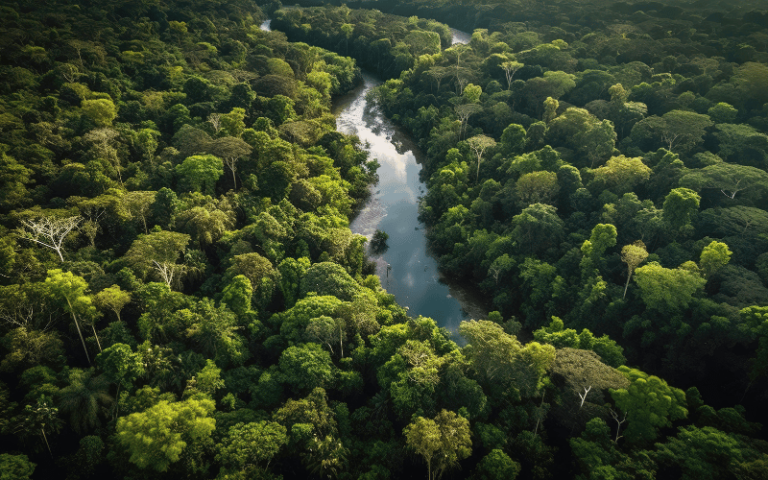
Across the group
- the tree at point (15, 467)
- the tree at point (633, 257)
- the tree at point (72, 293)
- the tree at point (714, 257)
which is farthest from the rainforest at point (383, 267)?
the tree at point (633, 257)

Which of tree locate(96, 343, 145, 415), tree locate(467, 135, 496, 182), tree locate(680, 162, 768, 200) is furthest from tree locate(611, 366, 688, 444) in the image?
tree locate(467, 135, 496, 182)

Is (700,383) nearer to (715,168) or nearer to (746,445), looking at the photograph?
(746,445)

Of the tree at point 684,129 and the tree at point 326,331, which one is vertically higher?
the tree at point 684,129

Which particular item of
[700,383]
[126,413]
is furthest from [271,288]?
[700,383]

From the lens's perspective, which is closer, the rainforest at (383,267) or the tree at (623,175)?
the rainforest at (383,267)

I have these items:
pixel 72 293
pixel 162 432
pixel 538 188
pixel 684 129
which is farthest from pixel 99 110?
pixel 684 129

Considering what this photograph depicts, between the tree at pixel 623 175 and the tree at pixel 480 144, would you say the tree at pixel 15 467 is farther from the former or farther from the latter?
the tree at pixel 480 144
